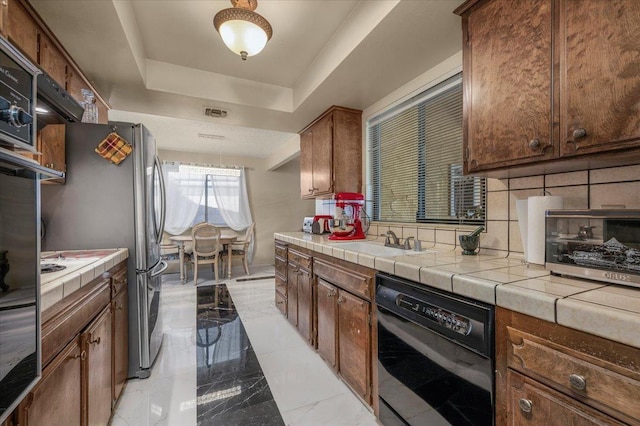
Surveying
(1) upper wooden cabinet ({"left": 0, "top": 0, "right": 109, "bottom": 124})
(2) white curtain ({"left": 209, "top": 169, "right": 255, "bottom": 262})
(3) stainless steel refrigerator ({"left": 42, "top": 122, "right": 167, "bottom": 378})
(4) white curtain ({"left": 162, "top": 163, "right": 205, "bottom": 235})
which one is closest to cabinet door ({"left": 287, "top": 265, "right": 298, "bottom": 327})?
(3) stainless steel refrigerator ({"left": 42, "top": 122, "right": 167, "bottom": 378})

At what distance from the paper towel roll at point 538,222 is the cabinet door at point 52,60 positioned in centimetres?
259

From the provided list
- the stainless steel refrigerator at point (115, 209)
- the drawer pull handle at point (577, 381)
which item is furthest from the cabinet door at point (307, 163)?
the drawer pull handle at point (577, 381)

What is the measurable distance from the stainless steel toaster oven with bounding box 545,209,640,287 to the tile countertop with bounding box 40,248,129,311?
1720 millimetres

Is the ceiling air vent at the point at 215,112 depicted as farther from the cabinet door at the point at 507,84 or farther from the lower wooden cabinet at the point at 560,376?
the lower wooden cabinet at the point at 560,376

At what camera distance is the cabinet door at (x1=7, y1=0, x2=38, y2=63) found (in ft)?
4.23

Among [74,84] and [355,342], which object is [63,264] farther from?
[355,342]

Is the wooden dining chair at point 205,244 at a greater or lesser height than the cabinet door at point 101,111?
lesser

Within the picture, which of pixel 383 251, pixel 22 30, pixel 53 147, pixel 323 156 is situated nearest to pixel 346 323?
pixel 383 251

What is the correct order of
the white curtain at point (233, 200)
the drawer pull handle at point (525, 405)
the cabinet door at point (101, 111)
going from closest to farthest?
the drawer pull handle at point (525, 405) < the cabinet door at point (101, 111) < the white curtain at point (233, 200)

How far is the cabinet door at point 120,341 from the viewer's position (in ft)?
5.28

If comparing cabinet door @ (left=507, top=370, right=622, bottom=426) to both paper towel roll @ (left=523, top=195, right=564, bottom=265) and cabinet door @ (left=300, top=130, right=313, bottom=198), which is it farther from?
cabinet door @ (left=300, top=130, right=313, bottom=198)

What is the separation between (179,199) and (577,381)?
609 centimetres

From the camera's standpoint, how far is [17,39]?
4.36 feet

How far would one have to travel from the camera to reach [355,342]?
5.47 feet
